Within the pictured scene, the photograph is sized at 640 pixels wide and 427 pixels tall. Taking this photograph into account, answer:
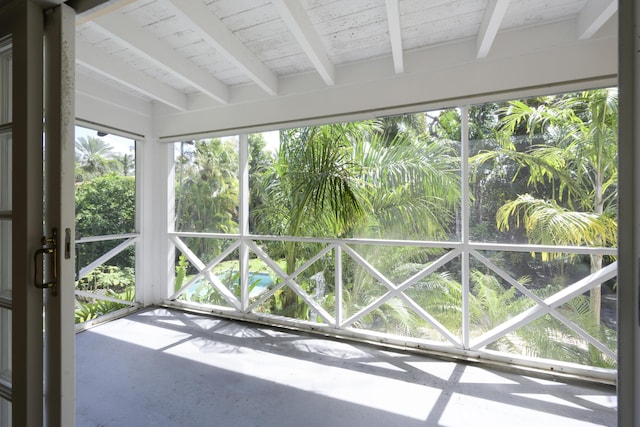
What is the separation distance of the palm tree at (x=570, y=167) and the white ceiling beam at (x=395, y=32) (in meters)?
0.89

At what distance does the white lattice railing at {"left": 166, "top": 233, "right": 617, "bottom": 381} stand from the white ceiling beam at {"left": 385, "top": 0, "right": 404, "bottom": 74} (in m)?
1.44

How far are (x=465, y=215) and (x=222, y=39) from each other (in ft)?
7.23

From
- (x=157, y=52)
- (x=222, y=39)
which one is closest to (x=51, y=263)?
(x=222, y=39)

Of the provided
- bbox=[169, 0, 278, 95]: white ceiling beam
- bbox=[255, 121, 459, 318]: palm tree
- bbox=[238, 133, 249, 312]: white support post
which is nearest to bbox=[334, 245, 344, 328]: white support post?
bbox=[255, 121, 459, 318]: palm tree

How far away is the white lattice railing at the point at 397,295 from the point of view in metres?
2.13

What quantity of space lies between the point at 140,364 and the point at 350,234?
197cm

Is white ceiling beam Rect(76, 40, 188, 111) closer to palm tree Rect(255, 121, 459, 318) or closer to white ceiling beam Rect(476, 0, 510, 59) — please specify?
palm tree Rect(255, 121, 459, 318)

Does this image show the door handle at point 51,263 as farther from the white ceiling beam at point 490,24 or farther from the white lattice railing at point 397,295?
the white ceiling beam at point 490,24

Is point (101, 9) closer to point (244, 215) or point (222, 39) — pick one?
point (222, 39)

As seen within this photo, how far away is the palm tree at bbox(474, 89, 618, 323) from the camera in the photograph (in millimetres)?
2031

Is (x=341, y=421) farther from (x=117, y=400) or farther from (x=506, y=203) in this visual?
(x=506, y=203)

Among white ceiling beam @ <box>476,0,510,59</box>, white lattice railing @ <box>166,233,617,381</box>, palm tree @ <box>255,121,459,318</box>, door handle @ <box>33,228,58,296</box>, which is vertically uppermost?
white ceiling beam @ <box>476,0,510,59</box>

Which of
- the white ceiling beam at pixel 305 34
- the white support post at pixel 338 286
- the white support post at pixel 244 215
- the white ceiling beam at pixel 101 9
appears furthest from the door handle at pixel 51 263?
the white support post at pixel 244 215

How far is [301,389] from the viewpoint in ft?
6.30
